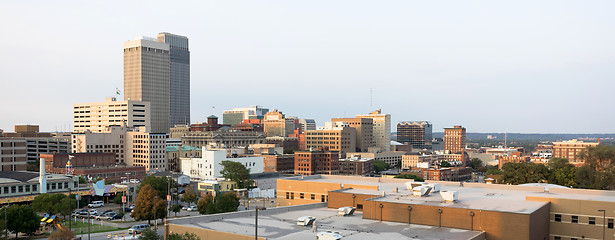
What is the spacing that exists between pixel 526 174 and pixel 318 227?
86.7 meters

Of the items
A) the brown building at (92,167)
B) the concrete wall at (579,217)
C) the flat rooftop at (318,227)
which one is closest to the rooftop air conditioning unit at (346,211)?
the flat rooftop at (318,227)

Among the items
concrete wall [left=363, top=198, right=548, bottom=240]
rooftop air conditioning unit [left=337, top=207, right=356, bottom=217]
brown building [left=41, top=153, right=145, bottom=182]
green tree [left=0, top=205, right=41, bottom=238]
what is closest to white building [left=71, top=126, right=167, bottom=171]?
brown building [left=41, top=153, right=145, bottom=182]

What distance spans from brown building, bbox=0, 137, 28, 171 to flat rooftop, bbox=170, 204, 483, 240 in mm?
123872

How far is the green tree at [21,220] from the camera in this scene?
254 feet

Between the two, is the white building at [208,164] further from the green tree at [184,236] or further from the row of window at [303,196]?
the green tree at [184,236]

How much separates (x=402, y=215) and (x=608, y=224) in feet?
65.0

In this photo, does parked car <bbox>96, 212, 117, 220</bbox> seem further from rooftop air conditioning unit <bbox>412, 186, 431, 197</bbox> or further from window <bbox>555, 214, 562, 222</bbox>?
window <bbox>555, 214, 562, 222</bbox>

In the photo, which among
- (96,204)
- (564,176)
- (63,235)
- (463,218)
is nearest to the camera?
(463,218)

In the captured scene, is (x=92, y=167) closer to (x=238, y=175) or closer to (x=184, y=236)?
(x=238, y=175)

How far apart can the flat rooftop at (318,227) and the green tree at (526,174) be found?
2996 inches

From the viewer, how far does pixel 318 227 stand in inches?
2023

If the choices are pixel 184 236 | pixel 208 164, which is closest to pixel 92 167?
pixel 208 164

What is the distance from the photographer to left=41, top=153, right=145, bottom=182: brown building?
472ft

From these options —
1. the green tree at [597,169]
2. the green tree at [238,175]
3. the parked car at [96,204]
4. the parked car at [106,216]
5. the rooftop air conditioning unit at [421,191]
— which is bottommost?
the parked car at [96,204]
